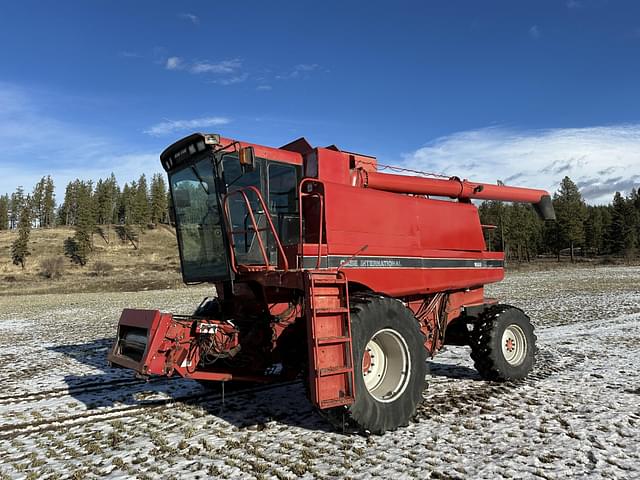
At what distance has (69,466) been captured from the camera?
15.8ft

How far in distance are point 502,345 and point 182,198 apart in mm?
5805

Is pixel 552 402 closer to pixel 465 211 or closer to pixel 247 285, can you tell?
pixel 465 211

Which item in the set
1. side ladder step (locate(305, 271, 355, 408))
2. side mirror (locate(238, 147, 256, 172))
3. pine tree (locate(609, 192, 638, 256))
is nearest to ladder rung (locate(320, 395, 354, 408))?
side ladder step (locate(305, 271, 355, 408))

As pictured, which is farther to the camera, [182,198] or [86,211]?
[86,211]

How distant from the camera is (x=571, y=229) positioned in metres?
72.8

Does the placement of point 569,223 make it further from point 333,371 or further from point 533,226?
point 333,371

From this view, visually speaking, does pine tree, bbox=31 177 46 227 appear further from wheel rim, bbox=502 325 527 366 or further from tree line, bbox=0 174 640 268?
wheel rim, bbox=502 325 527 366

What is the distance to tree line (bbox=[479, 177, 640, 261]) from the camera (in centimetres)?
7231

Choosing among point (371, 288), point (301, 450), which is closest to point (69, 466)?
point (301, 450)

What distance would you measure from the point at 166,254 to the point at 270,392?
277 ft

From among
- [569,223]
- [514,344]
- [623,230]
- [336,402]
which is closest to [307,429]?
[336,402]

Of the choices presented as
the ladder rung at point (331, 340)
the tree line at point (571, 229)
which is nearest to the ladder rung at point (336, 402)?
the ladder rung at point (331, 340)

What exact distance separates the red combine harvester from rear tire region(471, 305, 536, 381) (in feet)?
0.09

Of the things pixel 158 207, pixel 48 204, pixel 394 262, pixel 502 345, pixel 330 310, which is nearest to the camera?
pixel 330 310
